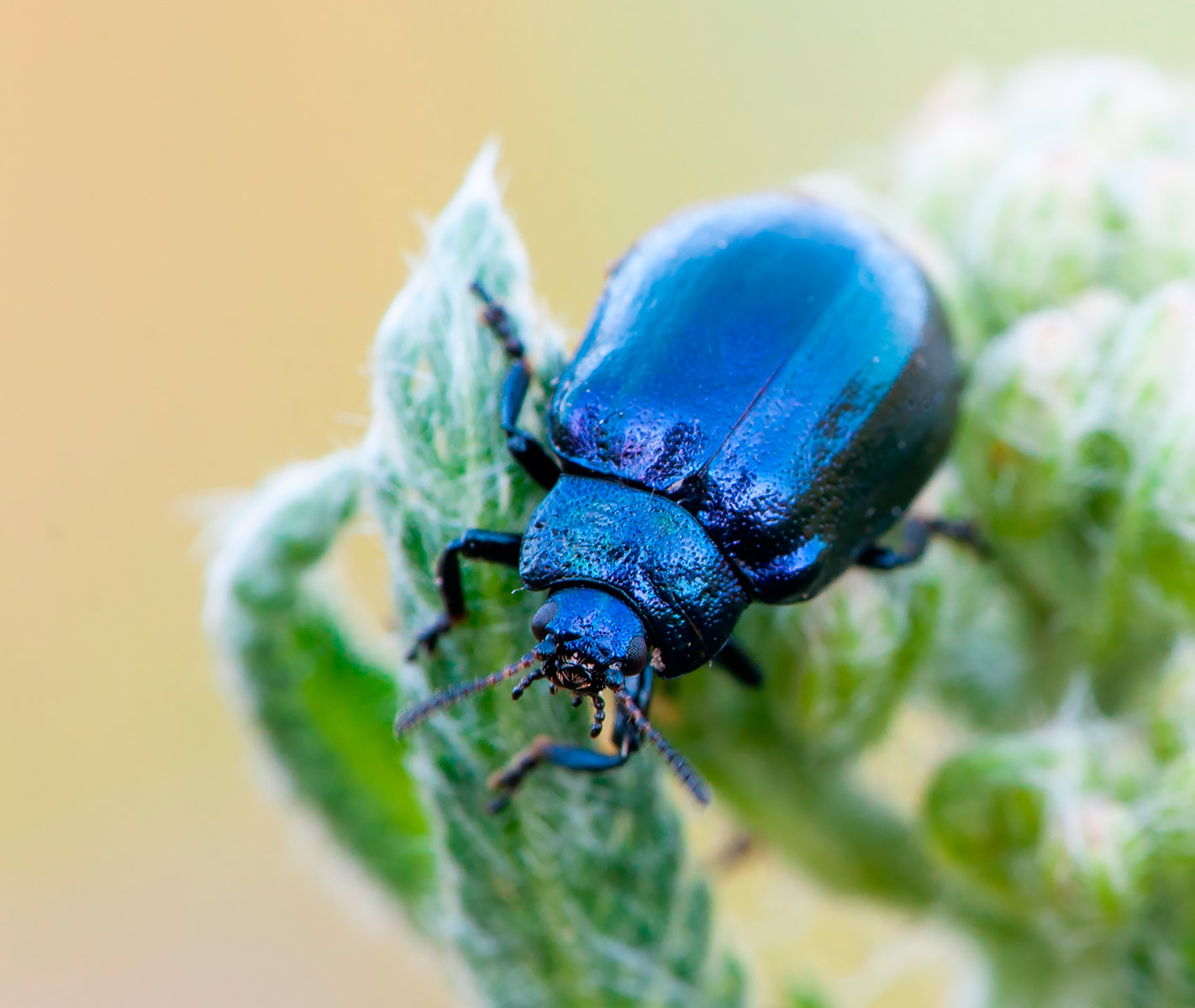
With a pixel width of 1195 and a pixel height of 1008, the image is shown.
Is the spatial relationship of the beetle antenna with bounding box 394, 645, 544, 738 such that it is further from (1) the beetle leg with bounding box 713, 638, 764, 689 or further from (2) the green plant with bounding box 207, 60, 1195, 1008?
(1) the beetle leg with bounding box 713, 638, 764, 689

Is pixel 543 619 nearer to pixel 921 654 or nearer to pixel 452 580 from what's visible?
pixel 452 580

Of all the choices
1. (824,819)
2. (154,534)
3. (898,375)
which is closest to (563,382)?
(898,375)

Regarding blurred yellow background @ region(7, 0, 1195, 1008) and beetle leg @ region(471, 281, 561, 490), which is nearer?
beetle leg @ region(471, 281, 561, 490)

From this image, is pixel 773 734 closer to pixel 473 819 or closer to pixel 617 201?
pixel 473 819

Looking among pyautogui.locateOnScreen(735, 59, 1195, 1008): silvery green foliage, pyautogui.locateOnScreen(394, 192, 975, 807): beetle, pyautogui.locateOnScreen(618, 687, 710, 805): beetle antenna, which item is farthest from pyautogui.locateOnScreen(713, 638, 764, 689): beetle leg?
pyautogui.locateOnScreen(618, 687, 710, 805): beetle antenna

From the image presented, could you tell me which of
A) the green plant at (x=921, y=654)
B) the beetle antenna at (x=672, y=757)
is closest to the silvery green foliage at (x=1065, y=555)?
the green plant at (x=921, y=654)

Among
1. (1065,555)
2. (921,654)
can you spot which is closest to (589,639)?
(921,654)

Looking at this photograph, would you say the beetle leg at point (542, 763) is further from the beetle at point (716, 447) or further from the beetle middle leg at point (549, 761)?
the beetle at point (716, 447)
